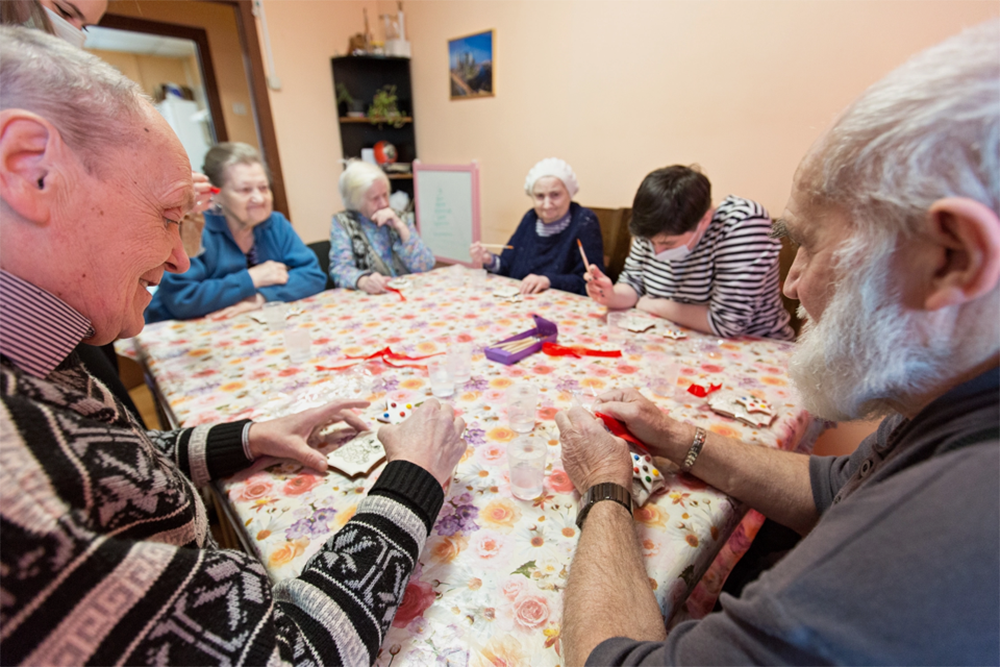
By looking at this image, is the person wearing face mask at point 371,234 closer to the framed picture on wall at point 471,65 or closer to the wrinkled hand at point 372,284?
the wrinkled hand at point 372,284

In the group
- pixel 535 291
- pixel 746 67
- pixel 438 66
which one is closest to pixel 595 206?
pixel 746 67

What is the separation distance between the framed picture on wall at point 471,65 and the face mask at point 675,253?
2.71 meters

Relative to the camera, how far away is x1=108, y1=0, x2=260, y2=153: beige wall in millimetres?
3379

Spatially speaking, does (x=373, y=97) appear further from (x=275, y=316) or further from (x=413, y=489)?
(x=413, y=489)

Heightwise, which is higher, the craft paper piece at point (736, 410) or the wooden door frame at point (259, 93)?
the wooden door frame at point (259, 93)

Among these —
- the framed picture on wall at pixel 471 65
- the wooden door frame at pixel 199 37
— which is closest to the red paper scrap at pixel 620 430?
the framed picture on wall at pixel 471 65

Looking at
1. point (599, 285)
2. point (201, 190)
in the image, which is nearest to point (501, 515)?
point (599, 285)

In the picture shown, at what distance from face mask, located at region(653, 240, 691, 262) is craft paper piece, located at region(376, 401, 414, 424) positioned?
1309 mm

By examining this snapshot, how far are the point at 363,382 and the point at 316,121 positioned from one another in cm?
376

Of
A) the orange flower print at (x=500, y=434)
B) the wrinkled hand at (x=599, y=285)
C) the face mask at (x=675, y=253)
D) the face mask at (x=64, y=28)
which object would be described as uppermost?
the face mask at (x=64, y=28)

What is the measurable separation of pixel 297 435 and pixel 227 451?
0.48 feet

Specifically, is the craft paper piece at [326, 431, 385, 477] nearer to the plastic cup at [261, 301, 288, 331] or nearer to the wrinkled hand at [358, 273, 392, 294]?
the plastic cup at [261, 301, 288, 331]

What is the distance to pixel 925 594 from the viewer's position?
0.39 m

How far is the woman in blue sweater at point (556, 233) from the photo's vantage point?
2.76 m
